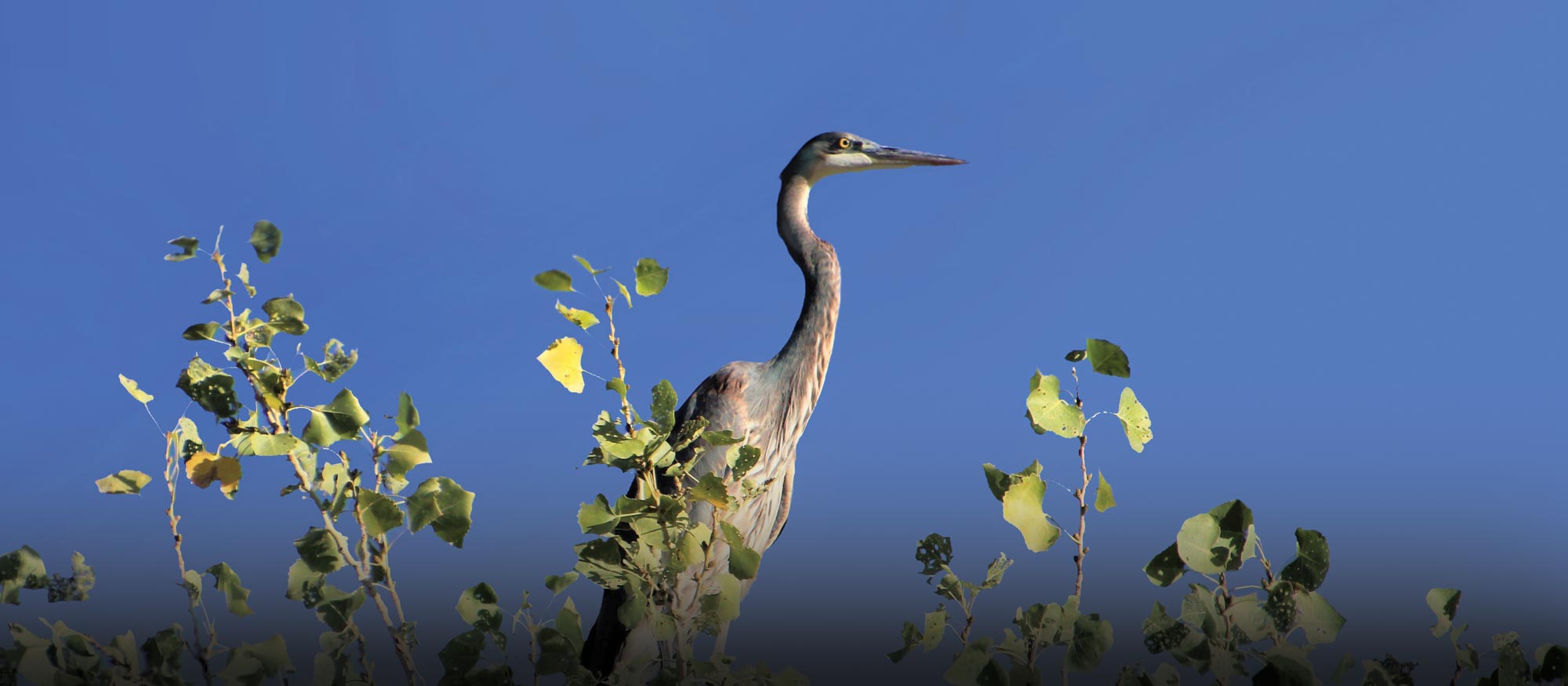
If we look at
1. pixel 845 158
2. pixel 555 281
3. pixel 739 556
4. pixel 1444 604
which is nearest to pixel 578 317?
pixel 555 281

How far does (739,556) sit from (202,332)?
0.86 m

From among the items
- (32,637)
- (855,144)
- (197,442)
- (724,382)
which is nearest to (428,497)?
(197,442)

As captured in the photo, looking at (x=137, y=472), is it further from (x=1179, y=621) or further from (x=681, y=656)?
(x=1179, y=621)

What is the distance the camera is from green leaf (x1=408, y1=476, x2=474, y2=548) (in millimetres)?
1543

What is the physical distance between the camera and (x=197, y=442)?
1.66 metres

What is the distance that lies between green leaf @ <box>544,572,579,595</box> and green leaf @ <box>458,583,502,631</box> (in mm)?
85

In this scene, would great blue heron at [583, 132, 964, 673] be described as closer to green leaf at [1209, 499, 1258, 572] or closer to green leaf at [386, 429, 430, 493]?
green leaf at [386, 429, 430, 493]

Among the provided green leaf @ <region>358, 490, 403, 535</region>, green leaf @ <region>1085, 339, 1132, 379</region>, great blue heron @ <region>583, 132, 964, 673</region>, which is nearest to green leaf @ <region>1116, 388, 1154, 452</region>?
green leaf @ <region>1085, 339, 1132, 379</region>

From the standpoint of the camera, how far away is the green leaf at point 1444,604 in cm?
164

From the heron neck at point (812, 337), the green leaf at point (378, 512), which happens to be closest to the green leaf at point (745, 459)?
the green leaf at point (378, 512)

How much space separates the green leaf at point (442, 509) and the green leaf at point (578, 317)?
0.94 feet

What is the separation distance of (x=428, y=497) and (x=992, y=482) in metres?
0.84

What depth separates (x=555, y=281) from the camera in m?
1.62

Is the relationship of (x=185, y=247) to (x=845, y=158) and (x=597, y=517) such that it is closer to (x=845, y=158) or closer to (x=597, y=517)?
(x=597, y=517)
